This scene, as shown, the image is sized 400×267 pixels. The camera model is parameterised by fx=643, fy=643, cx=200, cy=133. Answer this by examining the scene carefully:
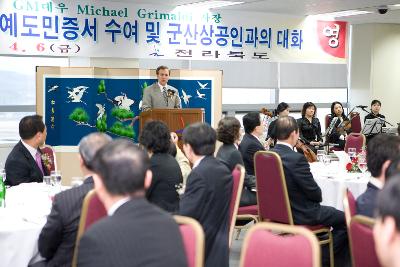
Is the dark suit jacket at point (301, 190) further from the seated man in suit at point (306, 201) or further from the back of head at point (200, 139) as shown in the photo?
the back of head at point (200, 139)

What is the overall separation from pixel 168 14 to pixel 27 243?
668cm

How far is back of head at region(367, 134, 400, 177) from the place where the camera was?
11.0ft

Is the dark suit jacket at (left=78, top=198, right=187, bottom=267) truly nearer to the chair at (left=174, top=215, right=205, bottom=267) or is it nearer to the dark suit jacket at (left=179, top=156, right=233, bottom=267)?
the chair at (left=174, top=215, right=205, bottom=267)

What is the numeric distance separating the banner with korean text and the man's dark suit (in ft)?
15.7

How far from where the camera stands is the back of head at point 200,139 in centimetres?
390

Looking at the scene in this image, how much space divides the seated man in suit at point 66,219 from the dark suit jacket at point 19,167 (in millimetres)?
1742

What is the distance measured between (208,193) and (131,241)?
5.46 feet

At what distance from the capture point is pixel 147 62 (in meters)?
10.5

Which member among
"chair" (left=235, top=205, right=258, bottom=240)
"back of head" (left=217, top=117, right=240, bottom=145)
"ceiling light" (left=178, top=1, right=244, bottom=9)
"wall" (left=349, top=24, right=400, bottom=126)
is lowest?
"chair" (left=235, top=205, right=258, bottom=240)

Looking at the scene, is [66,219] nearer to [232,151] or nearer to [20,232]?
[20,232]

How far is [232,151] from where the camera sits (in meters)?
5.25

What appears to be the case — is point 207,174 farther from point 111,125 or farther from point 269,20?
point 269,20

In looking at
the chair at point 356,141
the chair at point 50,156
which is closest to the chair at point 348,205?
the chair at point 50,156

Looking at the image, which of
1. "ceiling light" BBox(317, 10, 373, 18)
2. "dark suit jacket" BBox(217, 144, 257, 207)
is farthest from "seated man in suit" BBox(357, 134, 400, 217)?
"ceiling light" BBox(317, 10, 373, 18)
